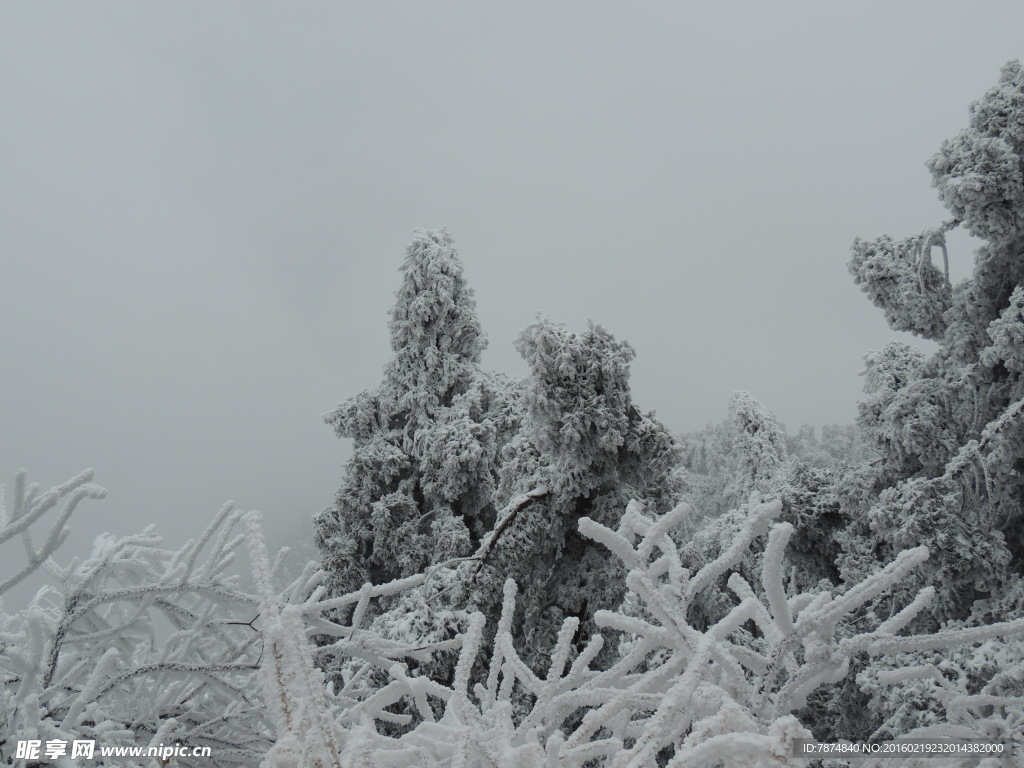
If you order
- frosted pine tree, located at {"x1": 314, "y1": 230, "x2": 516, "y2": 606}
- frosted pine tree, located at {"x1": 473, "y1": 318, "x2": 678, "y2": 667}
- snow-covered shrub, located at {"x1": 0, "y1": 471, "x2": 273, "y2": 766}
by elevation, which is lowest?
snow-covered shrub, located at {"x1": 0, "y1": 471, "x2": 273, "y2": 766}

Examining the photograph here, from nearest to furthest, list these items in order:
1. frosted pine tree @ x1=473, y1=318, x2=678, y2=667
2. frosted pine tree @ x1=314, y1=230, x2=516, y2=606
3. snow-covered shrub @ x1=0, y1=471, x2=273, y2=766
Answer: snow-covered shrub @ x1=0, y1=471, x2=273, y2=766
frosted pine tree @ x1=473, y1=318, x2=678, y2=667
frosted pine tree @ x1=314, y1=230, x2=516, y2=606

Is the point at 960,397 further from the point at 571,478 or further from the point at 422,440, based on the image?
the point at 422,440

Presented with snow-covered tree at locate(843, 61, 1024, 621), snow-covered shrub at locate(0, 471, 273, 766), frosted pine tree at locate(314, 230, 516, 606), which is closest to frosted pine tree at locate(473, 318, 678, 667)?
snow-covered tree at locate(843, 61, 1024, 621)

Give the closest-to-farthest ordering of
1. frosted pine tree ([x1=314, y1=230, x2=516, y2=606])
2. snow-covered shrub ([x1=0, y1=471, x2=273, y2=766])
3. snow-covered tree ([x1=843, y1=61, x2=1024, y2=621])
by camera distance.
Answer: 1. snow-covered shrub ([x1=0, y1=471, x2=273, y2=766])
2. snow-covered tree ([x1=843, y1=61, x2=1024, y2=621])
3. frosted pine tree ([x1=314, y1=230, x2=516, y2=606])

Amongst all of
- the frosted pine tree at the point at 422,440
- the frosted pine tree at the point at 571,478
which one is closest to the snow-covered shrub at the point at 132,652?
the frosted pine tree at the point at 571,478

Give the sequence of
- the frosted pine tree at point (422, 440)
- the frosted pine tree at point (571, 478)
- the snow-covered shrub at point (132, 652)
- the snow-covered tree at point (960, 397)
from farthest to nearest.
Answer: the frosted pine tree at point (422, 440)
the frosted pine tree at point (571, 478)
the snow-covered tree at point (960, 397)
the snow-covered shrub at point (132, 652)

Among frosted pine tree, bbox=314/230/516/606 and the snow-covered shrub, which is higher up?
frosted pine tree, bbox=314/230/516/606

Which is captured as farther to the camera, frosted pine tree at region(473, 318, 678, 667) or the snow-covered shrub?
frosted pine tree at region(473, 318, 678, 667)

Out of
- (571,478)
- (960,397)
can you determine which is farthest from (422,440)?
(960,397)

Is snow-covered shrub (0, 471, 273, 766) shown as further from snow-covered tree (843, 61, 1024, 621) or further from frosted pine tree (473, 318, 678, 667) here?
snow-covered tree (843, 61, 1024, 621)

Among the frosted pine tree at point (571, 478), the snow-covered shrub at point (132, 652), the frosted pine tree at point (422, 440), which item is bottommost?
the snow-covered shrub at point (132, 652)

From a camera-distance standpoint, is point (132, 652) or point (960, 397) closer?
point (132, 652)

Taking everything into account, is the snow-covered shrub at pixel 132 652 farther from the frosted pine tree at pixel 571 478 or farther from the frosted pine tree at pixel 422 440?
the frosted pine tree at pixel 422 440

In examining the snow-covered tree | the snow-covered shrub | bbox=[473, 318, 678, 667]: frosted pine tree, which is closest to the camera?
the snow-covered shrub
